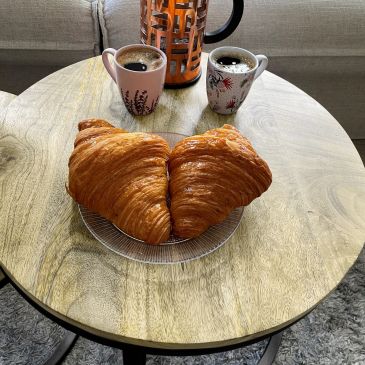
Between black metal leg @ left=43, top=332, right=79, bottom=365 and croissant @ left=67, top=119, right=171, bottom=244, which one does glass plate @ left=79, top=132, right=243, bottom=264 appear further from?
black metal leg @ left=43, top=332, right=79, bottom=365

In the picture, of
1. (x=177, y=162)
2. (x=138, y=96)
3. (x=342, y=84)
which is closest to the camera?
(x=177, y=162)

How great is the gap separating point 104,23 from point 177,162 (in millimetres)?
811

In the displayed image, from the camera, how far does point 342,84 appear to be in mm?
1463

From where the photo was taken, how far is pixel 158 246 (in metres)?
0.60

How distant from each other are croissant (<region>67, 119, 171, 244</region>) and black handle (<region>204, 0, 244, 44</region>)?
1.22 ft

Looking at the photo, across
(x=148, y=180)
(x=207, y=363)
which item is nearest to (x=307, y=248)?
(x=148, y=180)

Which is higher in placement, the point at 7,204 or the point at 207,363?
the point at 7,204

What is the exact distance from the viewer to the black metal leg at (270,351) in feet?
3.29

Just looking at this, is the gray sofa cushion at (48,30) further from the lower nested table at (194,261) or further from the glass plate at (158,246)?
the glass plate at (158,246)

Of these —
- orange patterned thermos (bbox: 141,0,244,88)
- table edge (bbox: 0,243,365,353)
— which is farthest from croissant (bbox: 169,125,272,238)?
orange patterned thermos (bbox: 141,0,244,88)

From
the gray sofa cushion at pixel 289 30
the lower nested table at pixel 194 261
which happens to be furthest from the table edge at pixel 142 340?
the gray sofa cushion at pixel 289 30

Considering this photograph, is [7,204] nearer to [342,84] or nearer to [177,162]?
[177,162]

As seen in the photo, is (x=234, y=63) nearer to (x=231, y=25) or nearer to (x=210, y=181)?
(x=231, y=25)

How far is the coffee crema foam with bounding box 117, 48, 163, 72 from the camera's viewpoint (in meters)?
0.79
